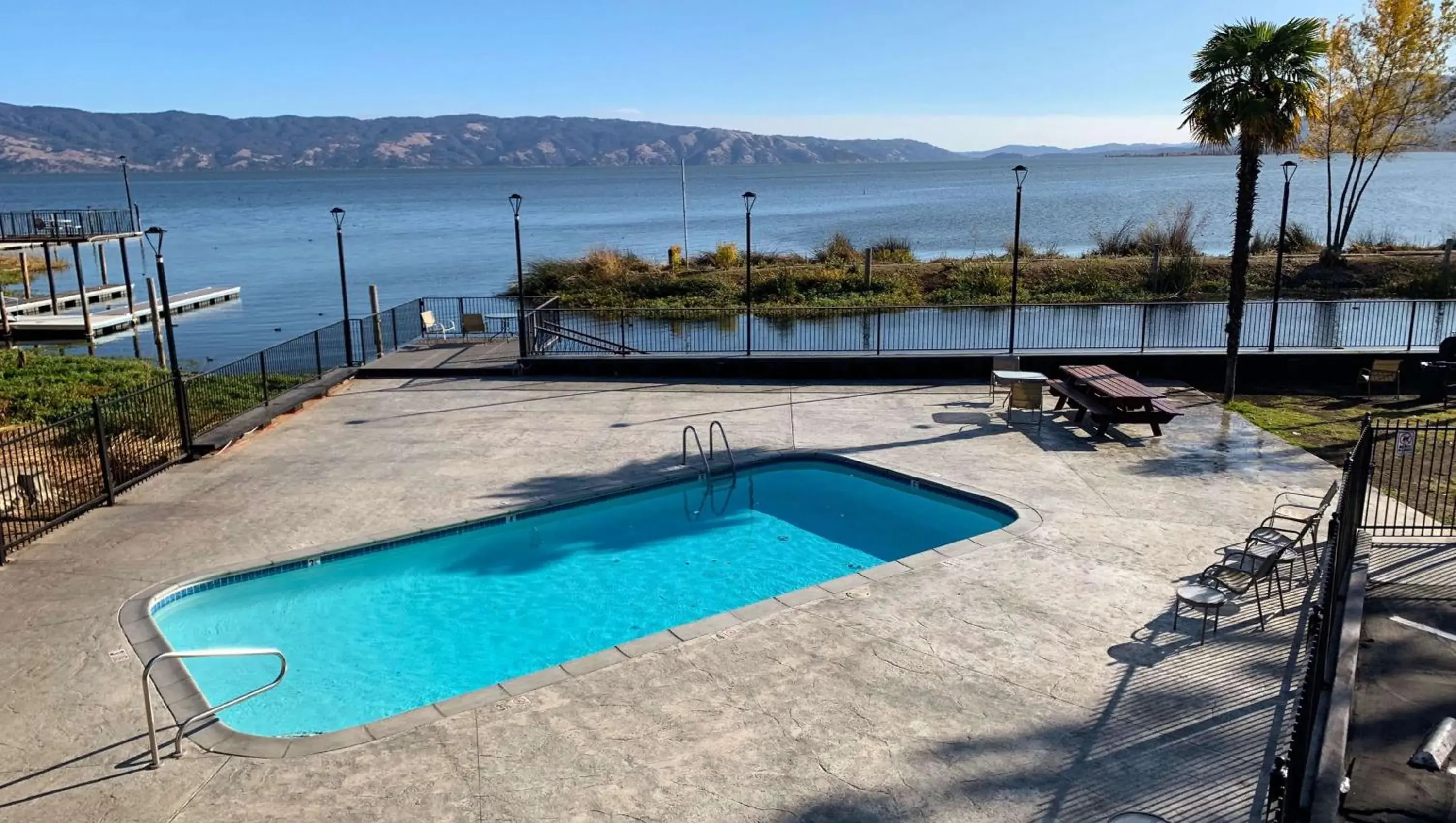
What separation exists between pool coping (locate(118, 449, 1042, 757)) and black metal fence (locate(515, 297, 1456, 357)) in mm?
8561

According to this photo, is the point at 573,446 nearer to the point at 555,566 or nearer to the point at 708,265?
the point at 555,566

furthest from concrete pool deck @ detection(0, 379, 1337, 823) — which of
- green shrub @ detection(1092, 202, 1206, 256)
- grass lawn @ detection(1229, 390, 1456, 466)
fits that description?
green shrub @ detection(1092, 202, 1206, 256)

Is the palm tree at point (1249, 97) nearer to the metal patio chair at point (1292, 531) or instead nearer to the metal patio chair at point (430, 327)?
the metal patio chair at point (1292, 531)

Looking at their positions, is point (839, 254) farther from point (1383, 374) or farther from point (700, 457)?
point (700, 457)

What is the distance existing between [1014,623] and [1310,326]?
60.2 ft

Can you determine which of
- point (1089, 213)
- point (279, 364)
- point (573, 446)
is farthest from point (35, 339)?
point (1089, 213)

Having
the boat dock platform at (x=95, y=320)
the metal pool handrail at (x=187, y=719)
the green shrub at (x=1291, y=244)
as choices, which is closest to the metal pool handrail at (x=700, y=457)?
the metal pool handrail at (x=187, y=719)

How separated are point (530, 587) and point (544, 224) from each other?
91.8 m

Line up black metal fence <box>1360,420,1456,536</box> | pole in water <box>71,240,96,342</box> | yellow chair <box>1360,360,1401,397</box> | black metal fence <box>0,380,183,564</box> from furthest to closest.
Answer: pole in water <box>71,240,96,342</box> → yellow chair <box>1360,360,1401,397</box> → black metal fence <box>0,380,183,564</box> → black metal fence <box>1360,420,1456,536</box>

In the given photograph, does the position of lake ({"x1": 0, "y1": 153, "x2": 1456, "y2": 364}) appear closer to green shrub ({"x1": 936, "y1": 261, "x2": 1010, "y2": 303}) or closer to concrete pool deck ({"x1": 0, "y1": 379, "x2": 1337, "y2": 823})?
green shrub ({"x1": 936, "y1": 261, "x2": 1010, "y2": 303})

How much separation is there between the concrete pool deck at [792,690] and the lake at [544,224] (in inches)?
1026

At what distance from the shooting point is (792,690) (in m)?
7.54

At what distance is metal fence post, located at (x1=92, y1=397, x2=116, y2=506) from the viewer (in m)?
11.9

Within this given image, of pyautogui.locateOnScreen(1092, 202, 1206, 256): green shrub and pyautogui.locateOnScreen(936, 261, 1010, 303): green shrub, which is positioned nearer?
pyautogui.locateOnScreen(936, 261, 1010, 303): green shrub
